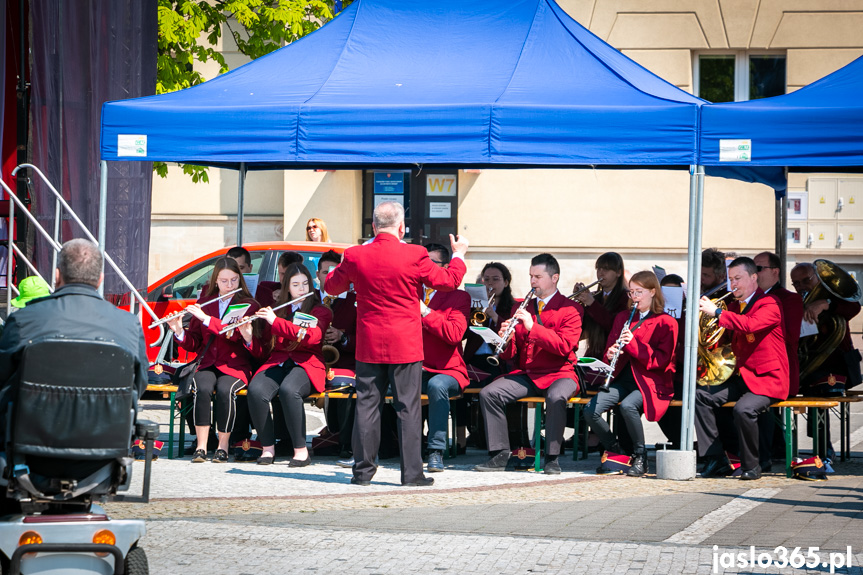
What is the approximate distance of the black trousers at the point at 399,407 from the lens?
28.5 feet

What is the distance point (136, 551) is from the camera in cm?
524

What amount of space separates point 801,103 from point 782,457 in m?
3.13

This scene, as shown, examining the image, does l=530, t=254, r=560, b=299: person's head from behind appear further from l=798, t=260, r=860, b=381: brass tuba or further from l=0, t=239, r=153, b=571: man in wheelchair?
l=0, t=239, r=153, b=571: man in wheelchair

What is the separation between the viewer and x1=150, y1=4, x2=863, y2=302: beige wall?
20812 millimetres

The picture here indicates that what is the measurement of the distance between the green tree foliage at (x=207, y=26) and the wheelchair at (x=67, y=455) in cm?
1114

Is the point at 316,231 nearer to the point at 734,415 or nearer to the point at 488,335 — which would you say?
the point at 488,335

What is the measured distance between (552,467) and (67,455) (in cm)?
513

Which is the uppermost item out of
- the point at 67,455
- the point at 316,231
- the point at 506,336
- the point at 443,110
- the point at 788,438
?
the point at 443,110

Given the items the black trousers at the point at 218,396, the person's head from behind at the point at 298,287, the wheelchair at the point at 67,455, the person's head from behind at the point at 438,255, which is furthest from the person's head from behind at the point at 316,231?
Answer: the wheelchair at the point at 67,455

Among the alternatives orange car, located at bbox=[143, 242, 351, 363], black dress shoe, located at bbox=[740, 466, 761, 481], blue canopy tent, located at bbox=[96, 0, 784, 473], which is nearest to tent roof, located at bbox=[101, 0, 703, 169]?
blue canopy tent, located at bbox=[96, 0, 784, 473]

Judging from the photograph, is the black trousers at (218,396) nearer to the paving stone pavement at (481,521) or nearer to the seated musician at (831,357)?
the paving stone pavement at (481,521)

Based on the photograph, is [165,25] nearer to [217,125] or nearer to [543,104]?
[217,125]

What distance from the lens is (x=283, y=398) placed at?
9.75m

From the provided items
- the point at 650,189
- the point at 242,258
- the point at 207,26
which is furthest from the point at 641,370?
the point at 650,189
